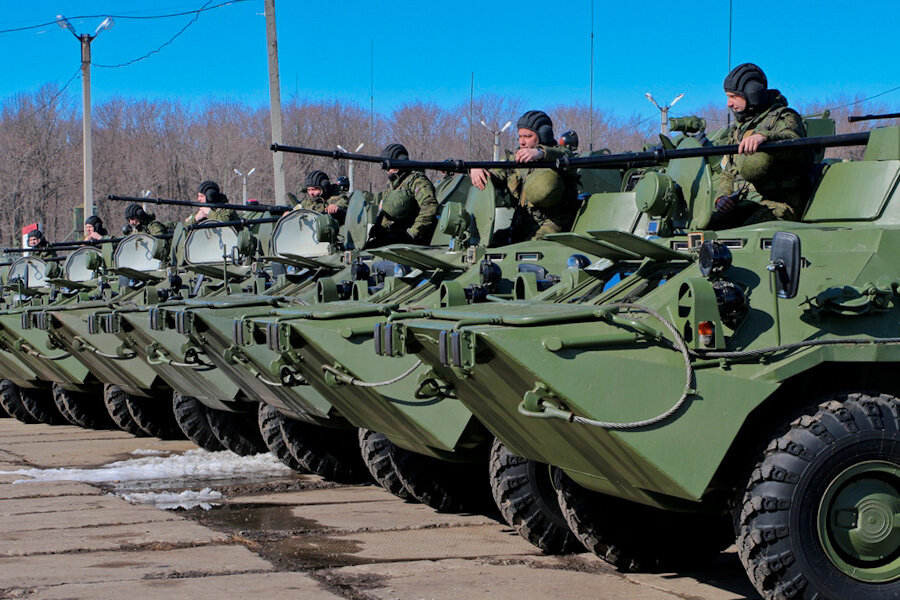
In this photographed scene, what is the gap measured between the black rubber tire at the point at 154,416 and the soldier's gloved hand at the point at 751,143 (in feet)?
26.8

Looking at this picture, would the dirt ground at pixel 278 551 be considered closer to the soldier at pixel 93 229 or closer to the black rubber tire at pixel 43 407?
the black rubber tire at pixel 43 407

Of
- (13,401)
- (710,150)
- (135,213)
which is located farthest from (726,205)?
(135,213)

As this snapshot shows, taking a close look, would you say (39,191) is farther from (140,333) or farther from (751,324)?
(751,324)

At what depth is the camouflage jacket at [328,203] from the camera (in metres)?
13.6

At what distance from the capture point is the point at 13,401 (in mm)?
17031

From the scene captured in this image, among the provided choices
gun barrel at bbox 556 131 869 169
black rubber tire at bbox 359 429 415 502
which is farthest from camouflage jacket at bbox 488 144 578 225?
black rubber tire at bbox 359 429 415 502

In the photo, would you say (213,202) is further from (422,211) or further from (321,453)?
(321,453)

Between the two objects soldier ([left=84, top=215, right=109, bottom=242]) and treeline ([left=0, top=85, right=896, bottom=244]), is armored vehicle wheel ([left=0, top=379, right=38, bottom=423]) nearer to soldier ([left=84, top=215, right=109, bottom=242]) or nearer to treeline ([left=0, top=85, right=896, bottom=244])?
soldier ([left=84, top=215, right=109, bottom=242])

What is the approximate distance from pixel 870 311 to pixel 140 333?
706cm

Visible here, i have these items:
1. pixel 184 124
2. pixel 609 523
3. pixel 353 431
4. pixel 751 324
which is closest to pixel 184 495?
pixel 353 431

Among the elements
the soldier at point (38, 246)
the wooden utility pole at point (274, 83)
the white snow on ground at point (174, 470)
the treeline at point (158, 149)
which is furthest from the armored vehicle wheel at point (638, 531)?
the treeline at point (158, 149)

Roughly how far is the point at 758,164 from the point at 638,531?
2.23 meters

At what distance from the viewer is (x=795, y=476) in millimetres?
5504

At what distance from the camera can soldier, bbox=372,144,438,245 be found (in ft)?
40.3
